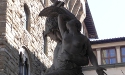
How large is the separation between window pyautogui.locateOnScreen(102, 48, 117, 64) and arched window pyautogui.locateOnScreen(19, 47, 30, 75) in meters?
10.1

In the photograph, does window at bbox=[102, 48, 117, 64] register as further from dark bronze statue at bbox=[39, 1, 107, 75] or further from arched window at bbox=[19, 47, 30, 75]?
dark bronze statue at bbox=[39, 1, 107, 75]

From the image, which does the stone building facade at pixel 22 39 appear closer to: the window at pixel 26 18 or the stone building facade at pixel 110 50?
the window at pixel 26 18

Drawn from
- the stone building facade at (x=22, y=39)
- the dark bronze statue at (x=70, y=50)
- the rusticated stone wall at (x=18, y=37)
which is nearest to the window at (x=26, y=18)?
the stone building facade at (x=22, y=39)

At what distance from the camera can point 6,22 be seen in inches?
575

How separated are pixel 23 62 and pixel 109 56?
10.9 meters

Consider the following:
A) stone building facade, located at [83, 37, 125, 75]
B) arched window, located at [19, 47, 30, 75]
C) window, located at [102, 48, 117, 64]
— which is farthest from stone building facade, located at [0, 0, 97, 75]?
window, located at [102, 48, 117, 64]

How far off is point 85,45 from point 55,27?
503 millimetres

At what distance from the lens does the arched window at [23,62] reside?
16497mm

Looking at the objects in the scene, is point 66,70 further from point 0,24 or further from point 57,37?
point 0,24

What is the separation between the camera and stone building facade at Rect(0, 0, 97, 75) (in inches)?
564

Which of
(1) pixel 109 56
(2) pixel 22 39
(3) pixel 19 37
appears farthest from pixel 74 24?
(1) pixel 109 56

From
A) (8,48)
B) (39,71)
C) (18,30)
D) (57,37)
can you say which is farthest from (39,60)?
(57,37)

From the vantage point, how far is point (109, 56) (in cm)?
2669

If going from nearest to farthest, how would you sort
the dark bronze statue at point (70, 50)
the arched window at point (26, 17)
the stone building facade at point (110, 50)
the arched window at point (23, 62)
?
the dark bronze statue at point (70, 50) → the arched window at point (23, 62) → the arched window at point (26, 17) → the stone building facade at point (110, 50)
